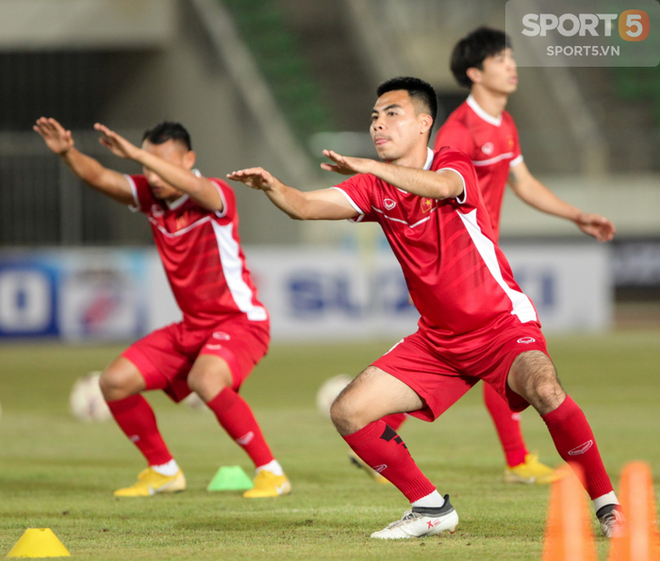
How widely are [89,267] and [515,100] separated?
13.7 m

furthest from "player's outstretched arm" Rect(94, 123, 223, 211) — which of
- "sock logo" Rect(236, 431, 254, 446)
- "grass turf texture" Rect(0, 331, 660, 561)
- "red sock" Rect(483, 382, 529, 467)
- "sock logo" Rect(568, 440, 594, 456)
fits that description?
"sock logo" Rect(568, 440, 594, 456)

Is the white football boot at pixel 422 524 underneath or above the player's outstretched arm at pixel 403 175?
underneath

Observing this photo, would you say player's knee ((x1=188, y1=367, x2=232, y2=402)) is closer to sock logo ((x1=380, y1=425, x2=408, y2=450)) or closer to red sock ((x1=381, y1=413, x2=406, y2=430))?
red sock ((x1=381, y1=413, x2=406, y2=430))

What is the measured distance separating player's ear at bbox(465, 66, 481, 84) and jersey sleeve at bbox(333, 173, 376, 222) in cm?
181

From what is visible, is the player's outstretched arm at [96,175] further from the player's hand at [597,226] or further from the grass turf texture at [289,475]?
the player's hand at [597,226]

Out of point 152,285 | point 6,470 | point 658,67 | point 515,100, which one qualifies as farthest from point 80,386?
point 658,67

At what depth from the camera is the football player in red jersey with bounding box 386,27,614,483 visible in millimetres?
6199

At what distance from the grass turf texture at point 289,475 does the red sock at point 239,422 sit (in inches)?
12.2

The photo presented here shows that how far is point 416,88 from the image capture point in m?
4.86

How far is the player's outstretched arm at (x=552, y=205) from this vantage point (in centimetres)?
614

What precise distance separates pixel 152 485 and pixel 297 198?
7.58 feet

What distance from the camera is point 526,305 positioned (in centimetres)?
485

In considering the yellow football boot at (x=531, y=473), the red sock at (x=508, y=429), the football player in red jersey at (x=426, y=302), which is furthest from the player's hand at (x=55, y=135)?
the yellow football boot at (x=531, y=473)

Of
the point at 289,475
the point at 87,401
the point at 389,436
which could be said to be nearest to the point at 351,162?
the point at 389,436
